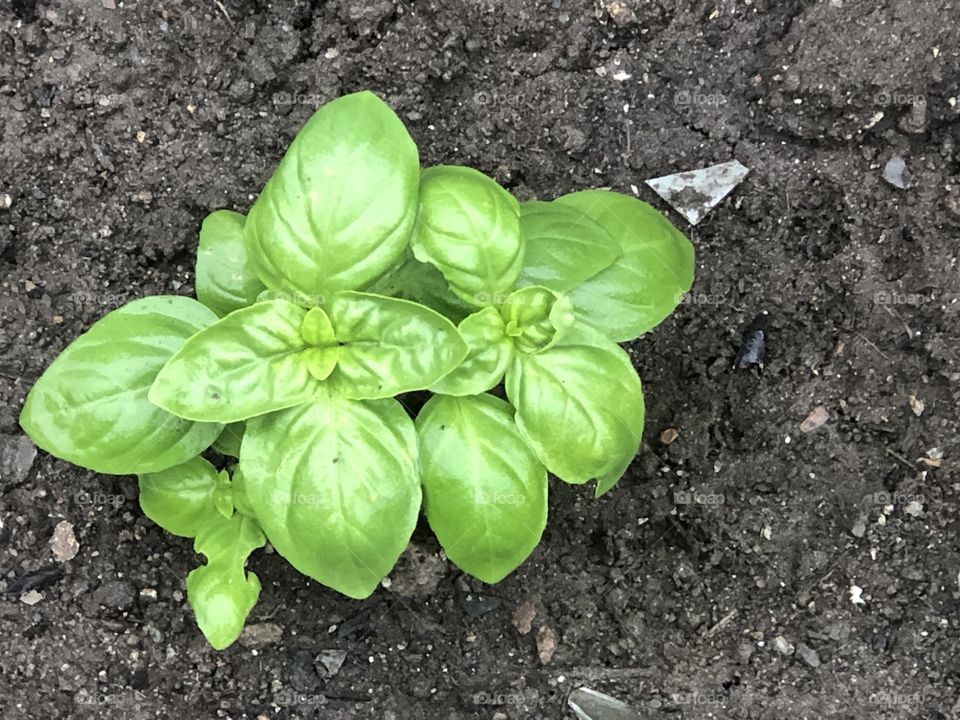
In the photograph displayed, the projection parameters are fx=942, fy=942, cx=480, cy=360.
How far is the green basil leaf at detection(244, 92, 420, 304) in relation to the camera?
160cm

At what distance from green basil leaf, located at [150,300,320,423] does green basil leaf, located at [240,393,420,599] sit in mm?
74

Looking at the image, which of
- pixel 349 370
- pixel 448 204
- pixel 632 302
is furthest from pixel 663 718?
pixel 448 204

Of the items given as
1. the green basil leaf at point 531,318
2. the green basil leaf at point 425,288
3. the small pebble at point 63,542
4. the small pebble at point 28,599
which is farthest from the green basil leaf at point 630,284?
the small pebble at point 28,599

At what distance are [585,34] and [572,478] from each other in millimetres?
1095

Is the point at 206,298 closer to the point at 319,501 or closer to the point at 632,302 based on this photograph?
the point at 319,501

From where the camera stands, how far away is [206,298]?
186 centimetres

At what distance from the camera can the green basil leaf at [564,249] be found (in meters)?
1.74

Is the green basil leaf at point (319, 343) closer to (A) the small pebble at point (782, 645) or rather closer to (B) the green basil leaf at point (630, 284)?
(B) the green basil leaf at point (630, 284)

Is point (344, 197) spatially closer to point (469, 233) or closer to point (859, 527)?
point (469, 233)

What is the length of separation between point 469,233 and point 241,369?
1.52 ft

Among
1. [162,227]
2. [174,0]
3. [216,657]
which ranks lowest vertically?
[216,657]

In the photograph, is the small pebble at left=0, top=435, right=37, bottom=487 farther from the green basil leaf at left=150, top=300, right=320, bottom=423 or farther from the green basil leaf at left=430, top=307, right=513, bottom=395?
the green basil leaf at left=430, top=307, right=513, bottom=395

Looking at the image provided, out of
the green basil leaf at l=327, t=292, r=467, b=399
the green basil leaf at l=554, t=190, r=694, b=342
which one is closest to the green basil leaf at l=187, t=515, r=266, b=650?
the green basil leaf at l=327, t=292, r=467, b=399

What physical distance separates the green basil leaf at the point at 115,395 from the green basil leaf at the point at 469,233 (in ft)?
1.58
